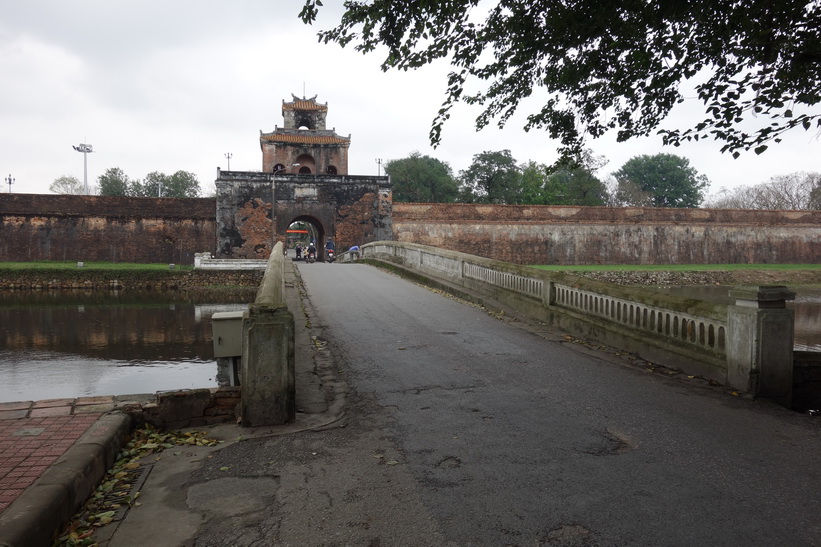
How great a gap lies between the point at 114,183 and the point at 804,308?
64594 mm

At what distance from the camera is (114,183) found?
6378 centimetres

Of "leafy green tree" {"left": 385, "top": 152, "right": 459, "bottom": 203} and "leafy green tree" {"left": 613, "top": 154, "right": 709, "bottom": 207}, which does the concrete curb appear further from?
"leafy green tree" {"left": 613, "top": 154, "right": 709, "bottom": 207}

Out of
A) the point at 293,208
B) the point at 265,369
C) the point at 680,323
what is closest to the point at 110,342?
the point at 265,369

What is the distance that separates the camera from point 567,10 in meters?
6.11

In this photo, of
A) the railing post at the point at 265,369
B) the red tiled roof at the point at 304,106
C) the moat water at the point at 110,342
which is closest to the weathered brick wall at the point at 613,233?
the moat water at the point at 110,342

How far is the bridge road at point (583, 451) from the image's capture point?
9.26ft

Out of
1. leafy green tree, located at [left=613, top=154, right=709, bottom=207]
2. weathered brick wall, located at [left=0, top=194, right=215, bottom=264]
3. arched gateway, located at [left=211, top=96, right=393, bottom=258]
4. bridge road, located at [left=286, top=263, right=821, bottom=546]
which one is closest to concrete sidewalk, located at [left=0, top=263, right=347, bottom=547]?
bridge road, located at [left=286, top=263, right=821, bottom=546]

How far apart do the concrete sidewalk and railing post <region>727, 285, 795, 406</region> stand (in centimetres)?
354

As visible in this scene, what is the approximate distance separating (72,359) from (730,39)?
14.4 meters

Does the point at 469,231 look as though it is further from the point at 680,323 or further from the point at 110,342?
the point at 680,323

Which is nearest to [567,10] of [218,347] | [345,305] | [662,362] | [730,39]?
[730,39]

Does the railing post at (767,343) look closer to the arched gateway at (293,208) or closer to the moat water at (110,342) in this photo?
the moat water at (110,342)

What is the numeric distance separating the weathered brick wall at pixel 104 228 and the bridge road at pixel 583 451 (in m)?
29.2

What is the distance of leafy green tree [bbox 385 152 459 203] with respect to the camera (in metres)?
55.6
